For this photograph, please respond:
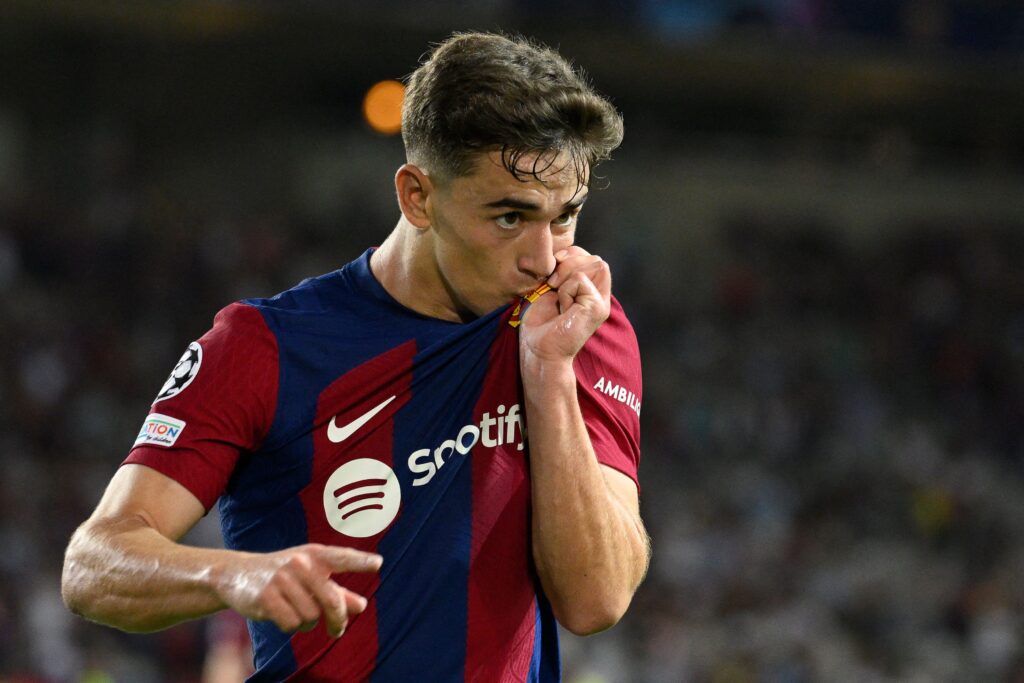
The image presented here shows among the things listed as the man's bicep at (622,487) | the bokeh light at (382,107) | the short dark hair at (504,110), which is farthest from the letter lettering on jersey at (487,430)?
the bokeh light at (382,107)

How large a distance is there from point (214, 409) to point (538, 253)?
0.64 m

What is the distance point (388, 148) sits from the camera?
663 inches

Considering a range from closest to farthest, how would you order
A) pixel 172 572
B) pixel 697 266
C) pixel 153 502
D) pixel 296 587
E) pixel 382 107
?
pixel 296 587 → pixel 172 572 → pixel 153 502 → pixel 697 266 → pixel 382 107

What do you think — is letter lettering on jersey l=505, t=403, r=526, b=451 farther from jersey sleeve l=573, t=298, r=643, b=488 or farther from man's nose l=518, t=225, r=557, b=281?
man's nose l=518, t=225, r=557, b=281

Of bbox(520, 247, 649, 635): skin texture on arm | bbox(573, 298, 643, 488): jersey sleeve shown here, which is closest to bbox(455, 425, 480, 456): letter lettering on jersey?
bbox(520, 247, 649, 635): skin texture on arm

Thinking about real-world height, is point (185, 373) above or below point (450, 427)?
above

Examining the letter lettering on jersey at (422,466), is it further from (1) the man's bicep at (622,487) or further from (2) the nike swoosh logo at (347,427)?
(1) the man's bicep at (622,487)

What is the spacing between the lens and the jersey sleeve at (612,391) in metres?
2.58

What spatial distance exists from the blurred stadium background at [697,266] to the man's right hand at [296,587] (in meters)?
7.86

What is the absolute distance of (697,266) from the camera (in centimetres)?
1642

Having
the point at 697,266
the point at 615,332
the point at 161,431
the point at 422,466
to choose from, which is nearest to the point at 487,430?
the point at 422,466

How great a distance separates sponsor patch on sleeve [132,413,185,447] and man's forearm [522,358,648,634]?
612 millimetres

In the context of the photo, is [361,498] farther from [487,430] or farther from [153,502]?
[153,502]

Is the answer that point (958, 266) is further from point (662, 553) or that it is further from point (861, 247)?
point (662, 553)
